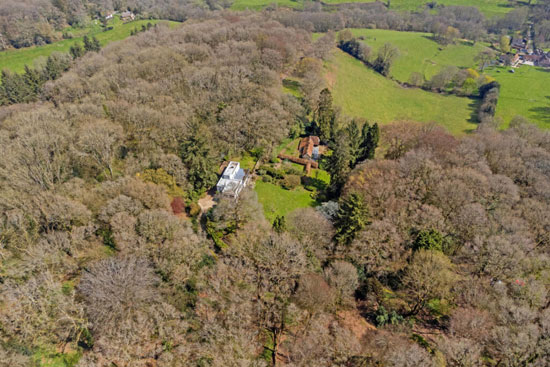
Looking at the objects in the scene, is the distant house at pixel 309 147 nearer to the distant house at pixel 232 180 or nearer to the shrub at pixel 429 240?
the distant house at pixel 232 180

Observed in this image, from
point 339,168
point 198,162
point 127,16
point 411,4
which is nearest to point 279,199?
point 339,168

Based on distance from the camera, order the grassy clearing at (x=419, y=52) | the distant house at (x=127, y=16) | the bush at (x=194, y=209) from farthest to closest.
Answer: the distant house at (x=127, y=16)
the grassy clearing at (x=419, y=52)
the bush at (x=194, y=209)

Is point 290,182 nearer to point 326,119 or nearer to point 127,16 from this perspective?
point 326,119

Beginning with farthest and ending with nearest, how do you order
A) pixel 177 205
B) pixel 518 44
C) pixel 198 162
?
pixel 518 44 < pixel 198 162 < pixel 177 205

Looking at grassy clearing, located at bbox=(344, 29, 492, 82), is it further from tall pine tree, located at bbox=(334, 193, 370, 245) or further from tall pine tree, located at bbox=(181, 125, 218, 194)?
tall pine tree, located at bbox=(181, 125, 218, 194)

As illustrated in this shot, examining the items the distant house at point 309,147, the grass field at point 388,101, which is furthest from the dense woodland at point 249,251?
the grass field at point 388,101
